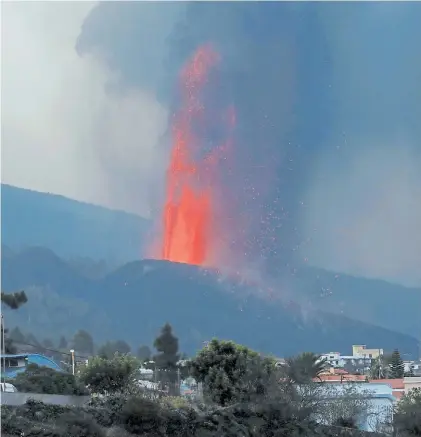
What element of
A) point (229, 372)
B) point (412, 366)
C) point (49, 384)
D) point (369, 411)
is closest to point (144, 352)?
point (412, 366)

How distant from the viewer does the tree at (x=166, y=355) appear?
52491 millimetres

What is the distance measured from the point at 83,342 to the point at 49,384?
18067 mm

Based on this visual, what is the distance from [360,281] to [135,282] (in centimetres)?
2549

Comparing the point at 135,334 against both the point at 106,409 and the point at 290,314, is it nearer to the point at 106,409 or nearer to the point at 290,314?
the point at 290,314

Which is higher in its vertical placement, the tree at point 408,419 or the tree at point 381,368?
the tree at point 381,368

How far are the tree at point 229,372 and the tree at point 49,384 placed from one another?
17.2 feet

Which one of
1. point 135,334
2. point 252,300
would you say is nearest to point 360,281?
point 252,300

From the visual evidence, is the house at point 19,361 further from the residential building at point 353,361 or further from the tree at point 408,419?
the residential building at point 353,361

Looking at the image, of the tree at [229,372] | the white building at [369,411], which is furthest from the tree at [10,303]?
the white building at [369,411]

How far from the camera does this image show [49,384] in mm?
31922

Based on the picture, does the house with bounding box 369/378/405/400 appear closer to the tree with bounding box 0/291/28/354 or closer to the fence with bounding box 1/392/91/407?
the fence with bounding box 1/392/91/407

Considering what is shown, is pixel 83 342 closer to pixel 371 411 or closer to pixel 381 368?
pixel 371 411

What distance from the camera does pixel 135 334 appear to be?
60.7 meters

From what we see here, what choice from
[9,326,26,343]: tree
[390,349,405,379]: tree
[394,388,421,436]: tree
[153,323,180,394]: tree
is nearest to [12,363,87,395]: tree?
[394,388,421,436]: tree
